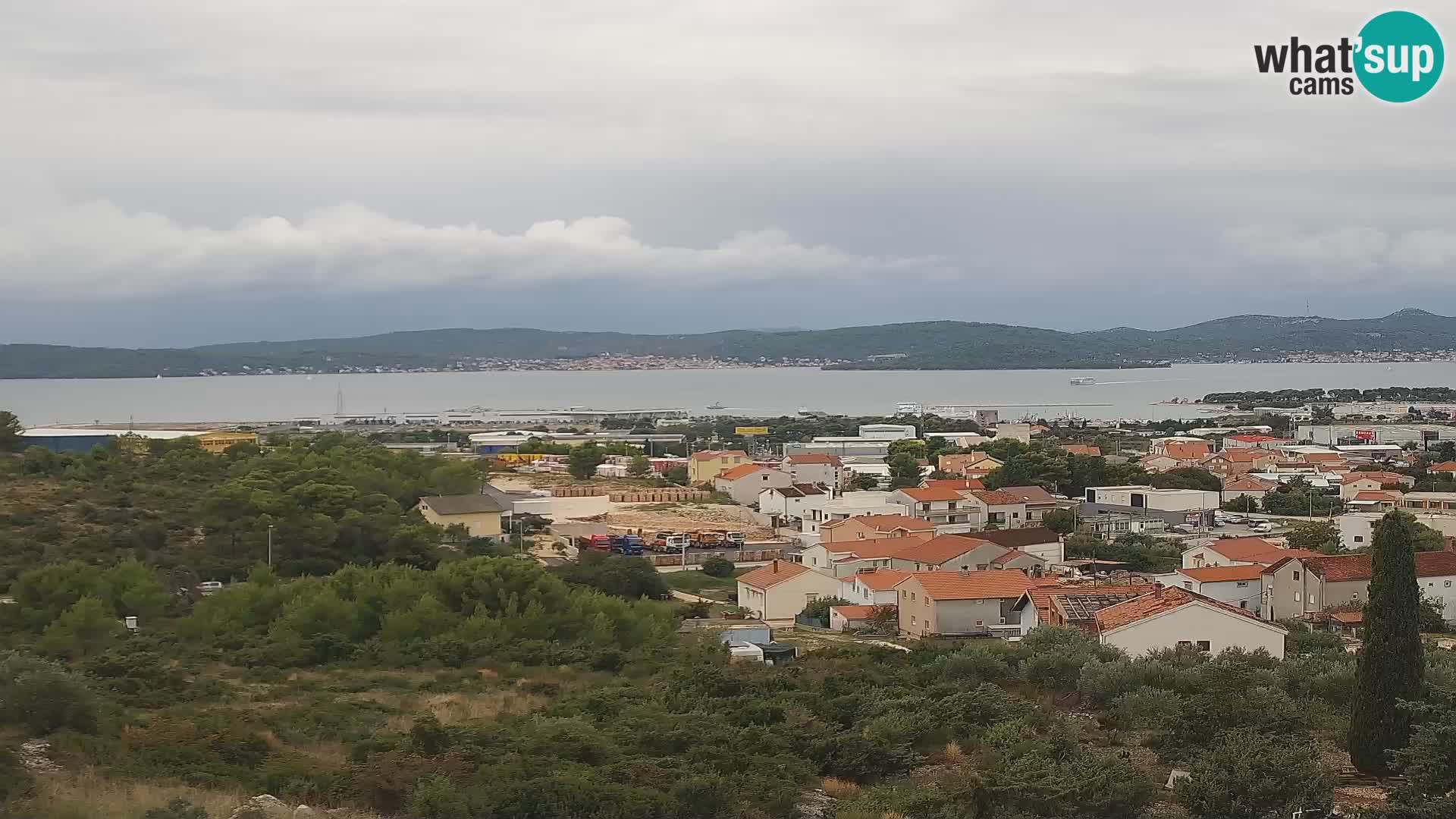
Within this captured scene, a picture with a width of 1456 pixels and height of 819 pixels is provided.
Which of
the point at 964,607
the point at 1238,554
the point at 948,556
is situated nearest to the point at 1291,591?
the point at 1238,554

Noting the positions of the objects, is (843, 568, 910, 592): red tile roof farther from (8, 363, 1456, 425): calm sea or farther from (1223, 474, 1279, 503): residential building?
(8, 363, 1456, 425): calm sea

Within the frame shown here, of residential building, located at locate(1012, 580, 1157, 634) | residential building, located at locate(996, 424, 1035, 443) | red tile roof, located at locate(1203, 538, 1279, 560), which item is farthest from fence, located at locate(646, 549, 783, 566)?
residential building, located at locate(996, 424, 1035, 443)

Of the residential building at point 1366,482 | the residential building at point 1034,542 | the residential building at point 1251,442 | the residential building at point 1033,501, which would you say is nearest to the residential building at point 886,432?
the residential building at point 1251,442

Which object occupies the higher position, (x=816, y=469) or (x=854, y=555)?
(x=816, y=469)

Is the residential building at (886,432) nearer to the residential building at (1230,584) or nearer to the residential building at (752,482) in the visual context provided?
the residential building at (752,482)

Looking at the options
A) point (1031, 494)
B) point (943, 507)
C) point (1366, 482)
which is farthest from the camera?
point (1366, 482)

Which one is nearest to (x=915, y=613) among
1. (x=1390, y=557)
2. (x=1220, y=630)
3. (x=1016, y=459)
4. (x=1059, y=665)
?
(x=1220, y=630)

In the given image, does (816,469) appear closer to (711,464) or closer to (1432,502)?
(711,464)
